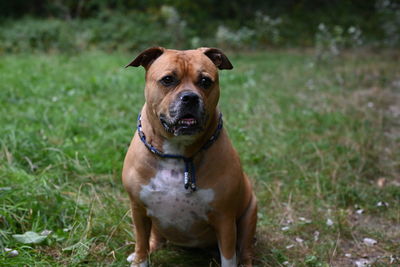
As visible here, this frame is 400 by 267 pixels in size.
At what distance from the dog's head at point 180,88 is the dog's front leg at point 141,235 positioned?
57 cm

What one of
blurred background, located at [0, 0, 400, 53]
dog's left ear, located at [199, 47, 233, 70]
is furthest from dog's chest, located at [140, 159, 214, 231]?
blurred background, located at [0, 0, 400, 53]

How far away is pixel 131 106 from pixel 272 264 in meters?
3.17

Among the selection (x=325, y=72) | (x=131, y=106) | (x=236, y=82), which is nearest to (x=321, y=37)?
(x=325, y=72)

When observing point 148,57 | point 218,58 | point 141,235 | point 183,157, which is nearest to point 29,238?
point 141,235

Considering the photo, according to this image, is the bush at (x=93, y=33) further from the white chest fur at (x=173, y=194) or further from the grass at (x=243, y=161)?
the white chest fur at (x=173, y=194)

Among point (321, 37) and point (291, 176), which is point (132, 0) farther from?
point (291, 176)

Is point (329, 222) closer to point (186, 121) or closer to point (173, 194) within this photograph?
point (173, 194)

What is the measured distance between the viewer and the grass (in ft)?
10.2

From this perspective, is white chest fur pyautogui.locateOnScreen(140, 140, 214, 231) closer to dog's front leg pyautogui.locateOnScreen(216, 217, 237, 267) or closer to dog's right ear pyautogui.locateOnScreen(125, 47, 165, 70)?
dog's front leg pyautogui.locateOnScreen(216, 217, 237, 267)

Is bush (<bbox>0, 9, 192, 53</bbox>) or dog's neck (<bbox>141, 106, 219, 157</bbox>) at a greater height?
dog's neck (<bbox>141, 106, 219, 157</bbox>)

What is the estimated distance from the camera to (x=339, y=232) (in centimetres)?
344

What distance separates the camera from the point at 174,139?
2578 millimetres

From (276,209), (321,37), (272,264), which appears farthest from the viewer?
(321,37)

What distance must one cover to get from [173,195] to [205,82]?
25.5 inches
